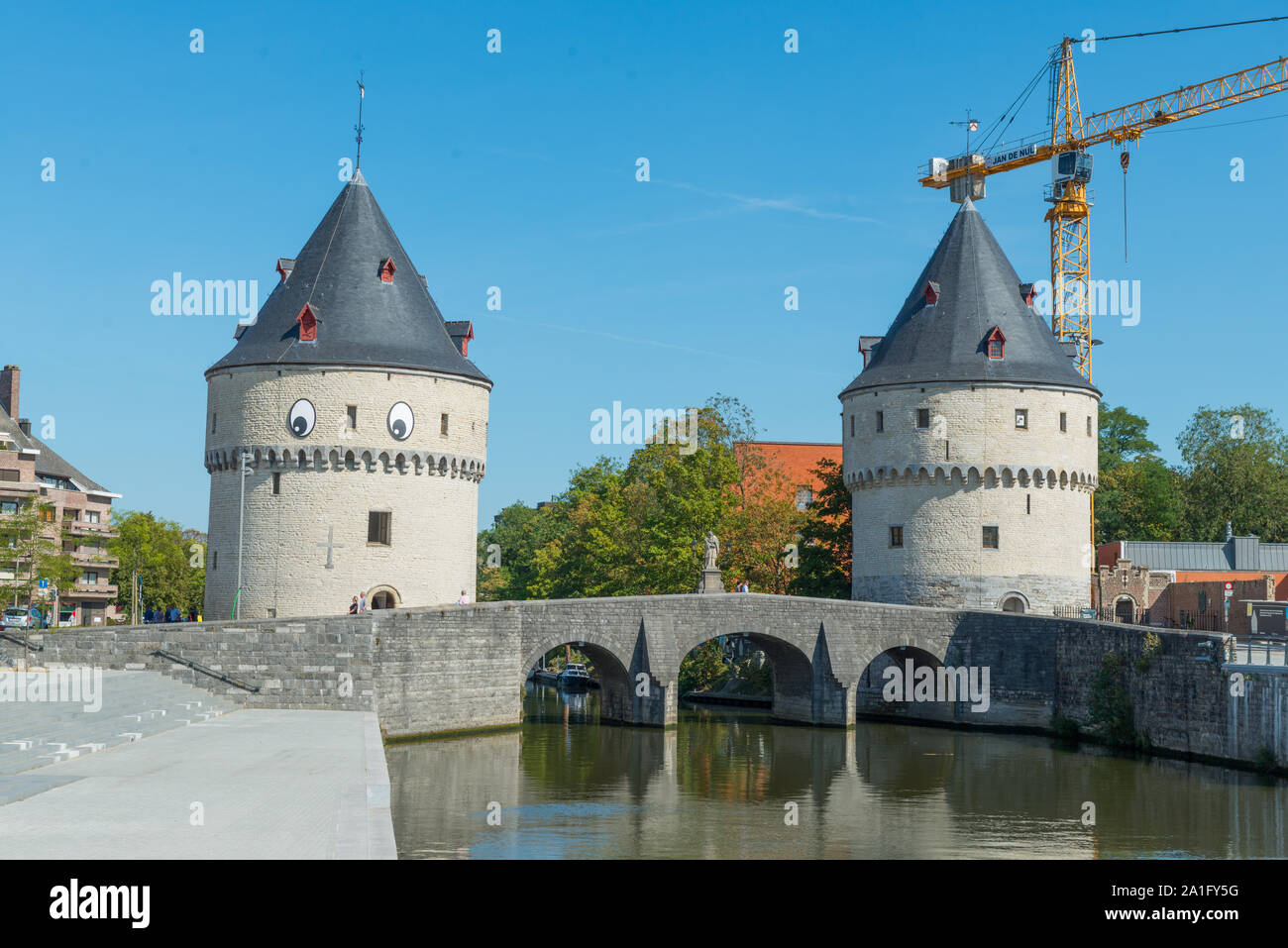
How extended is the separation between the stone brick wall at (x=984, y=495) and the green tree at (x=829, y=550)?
615 centimetres

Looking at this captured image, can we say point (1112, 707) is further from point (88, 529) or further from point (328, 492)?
point (88, 529)

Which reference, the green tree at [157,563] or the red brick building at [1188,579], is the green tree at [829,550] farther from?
the green tree at [157,563]

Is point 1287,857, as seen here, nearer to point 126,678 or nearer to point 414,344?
point 126,678

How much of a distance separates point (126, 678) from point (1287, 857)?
23.5m

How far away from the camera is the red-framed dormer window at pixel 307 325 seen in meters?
42.3

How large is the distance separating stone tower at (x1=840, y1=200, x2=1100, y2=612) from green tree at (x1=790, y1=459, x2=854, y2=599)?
16.3 feet

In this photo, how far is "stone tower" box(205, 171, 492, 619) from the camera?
41.8 m

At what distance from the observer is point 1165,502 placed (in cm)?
7475

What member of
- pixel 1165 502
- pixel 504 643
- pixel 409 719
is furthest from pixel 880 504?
pixel 1165 502

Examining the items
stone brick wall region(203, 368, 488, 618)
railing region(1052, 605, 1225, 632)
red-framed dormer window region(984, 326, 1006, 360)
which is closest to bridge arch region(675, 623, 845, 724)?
railing region(1052, 605, 1225, 632)

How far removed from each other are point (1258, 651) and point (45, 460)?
68.8 meters
